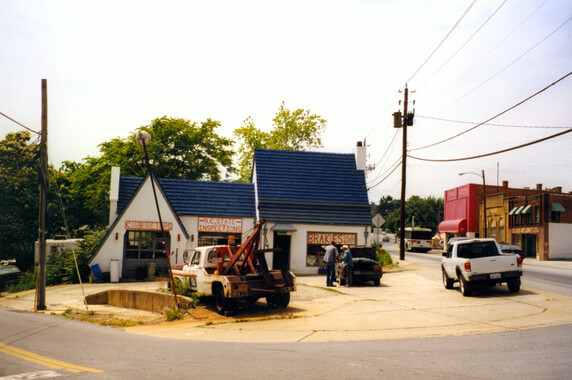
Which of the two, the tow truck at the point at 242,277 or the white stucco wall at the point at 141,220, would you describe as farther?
the white stucco wall at the point at 141,220

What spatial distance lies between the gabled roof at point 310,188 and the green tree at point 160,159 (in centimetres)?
1922

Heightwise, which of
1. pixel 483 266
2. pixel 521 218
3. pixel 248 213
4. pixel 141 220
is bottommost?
pixel 483 266

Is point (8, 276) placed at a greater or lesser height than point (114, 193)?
lesser

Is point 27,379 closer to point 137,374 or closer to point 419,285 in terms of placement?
point 137,374

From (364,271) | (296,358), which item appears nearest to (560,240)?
(364,271)

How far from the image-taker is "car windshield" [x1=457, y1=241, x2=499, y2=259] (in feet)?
56.6

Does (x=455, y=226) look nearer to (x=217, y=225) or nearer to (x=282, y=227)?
(x=282, y=227)

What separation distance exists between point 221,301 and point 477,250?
887 centimetres

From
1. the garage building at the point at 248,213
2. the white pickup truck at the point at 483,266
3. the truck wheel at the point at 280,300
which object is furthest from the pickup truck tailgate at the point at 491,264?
the garage building at the point at 248,213

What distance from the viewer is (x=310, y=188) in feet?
101

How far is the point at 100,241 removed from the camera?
88.5 feet

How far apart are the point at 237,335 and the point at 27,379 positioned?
5331 mm

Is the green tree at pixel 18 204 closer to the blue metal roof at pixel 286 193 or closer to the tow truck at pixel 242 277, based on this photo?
the blue metal roof at pixel 286 193

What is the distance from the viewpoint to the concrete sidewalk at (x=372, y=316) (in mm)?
11844
